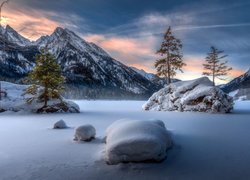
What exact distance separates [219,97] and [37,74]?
16.3 metres

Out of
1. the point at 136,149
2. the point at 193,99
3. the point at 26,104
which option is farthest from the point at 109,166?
the point at 193,99

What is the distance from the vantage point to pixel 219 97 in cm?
2362

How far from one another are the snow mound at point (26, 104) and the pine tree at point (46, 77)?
51cm

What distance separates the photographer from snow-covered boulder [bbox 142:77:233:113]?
2353 cm

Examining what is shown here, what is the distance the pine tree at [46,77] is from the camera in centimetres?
2319

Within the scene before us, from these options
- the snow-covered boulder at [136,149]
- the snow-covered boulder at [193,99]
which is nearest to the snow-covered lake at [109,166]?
the snow-covered boulder at [136,149]

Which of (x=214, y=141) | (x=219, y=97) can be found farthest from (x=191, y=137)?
(x=219, y=97)

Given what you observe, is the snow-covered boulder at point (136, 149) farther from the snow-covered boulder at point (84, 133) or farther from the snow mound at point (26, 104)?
the snow mound at point (26, 104)

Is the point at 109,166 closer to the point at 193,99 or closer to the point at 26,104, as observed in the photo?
the point at 26,104

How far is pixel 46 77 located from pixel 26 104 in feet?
9.48

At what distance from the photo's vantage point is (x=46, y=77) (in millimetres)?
22922

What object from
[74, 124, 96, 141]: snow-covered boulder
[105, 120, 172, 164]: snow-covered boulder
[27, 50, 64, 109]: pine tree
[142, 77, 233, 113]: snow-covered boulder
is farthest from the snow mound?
[105, 120, 172, 164]: snow-covered boulder

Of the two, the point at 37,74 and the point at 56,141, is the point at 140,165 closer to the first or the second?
the point at 56,141

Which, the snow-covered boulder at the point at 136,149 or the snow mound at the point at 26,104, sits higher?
the snow mound at the point at 26,104
